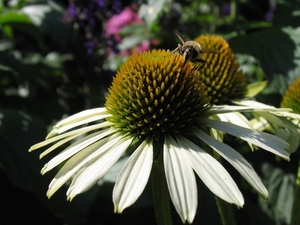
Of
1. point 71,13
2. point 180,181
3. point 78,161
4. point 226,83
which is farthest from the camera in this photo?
point 71,13

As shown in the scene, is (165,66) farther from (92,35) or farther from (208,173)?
(92,35)

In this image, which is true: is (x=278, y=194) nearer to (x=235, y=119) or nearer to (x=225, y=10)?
(x=235, y=119)

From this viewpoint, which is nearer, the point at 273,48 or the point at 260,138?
the point at 260,138

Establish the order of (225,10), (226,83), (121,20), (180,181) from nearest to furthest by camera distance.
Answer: (180,181) → (226,83) → (225,10) → (121,20)

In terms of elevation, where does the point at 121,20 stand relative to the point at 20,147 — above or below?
above

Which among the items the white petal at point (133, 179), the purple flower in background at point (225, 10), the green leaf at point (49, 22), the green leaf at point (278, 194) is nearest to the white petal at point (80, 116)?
the white petal at point (133, 179)

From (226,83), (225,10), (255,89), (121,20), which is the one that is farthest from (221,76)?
(121,20)

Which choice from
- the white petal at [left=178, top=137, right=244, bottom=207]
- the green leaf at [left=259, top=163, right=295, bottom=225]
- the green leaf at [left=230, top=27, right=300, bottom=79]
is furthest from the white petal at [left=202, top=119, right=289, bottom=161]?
the green leaf at [left=230, top=27, right=300, bottom=79]

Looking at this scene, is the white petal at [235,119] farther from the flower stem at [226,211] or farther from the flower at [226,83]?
the flower stem at [226,211]

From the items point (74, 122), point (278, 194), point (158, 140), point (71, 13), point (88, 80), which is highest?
point (71, 13)

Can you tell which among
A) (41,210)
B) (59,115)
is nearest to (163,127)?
(41,210)
